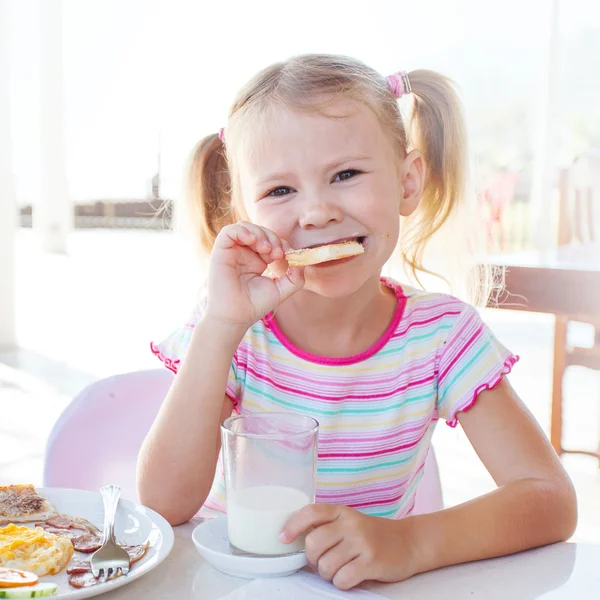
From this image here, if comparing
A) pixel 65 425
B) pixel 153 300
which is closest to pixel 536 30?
pixel 153 300

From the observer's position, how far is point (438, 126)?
4.21 ft

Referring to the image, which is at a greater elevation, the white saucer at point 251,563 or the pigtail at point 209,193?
the pigtail at point 209,193

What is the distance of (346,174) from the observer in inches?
41.3

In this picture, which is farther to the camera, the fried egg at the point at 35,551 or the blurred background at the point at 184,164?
the blurred background at the point at 184,164

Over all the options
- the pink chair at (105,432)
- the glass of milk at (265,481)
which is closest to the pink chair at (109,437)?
the pink chair at (105,432)

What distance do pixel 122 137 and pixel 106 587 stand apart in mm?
11645

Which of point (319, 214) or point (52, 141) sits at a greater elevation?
point (52, 141)

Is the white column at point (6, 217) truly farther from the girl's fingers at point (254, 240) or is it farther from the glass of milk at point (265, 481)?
the glass of milk at point (265, 481)

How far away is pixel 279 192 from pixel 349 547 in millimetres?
516

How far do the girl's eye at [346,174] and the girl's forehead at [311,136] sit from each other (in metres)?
0.02

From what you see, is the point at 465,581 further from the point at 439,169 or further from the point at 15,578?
the point at 439,169

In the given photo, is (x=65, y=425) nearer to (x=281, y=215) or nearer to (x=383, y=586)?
(x=281, y=215)

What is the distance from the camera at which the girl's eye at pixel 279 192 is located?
3.43ft

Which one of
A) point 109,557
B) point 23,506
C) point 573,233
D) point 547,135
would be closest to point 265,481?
point 109,557
